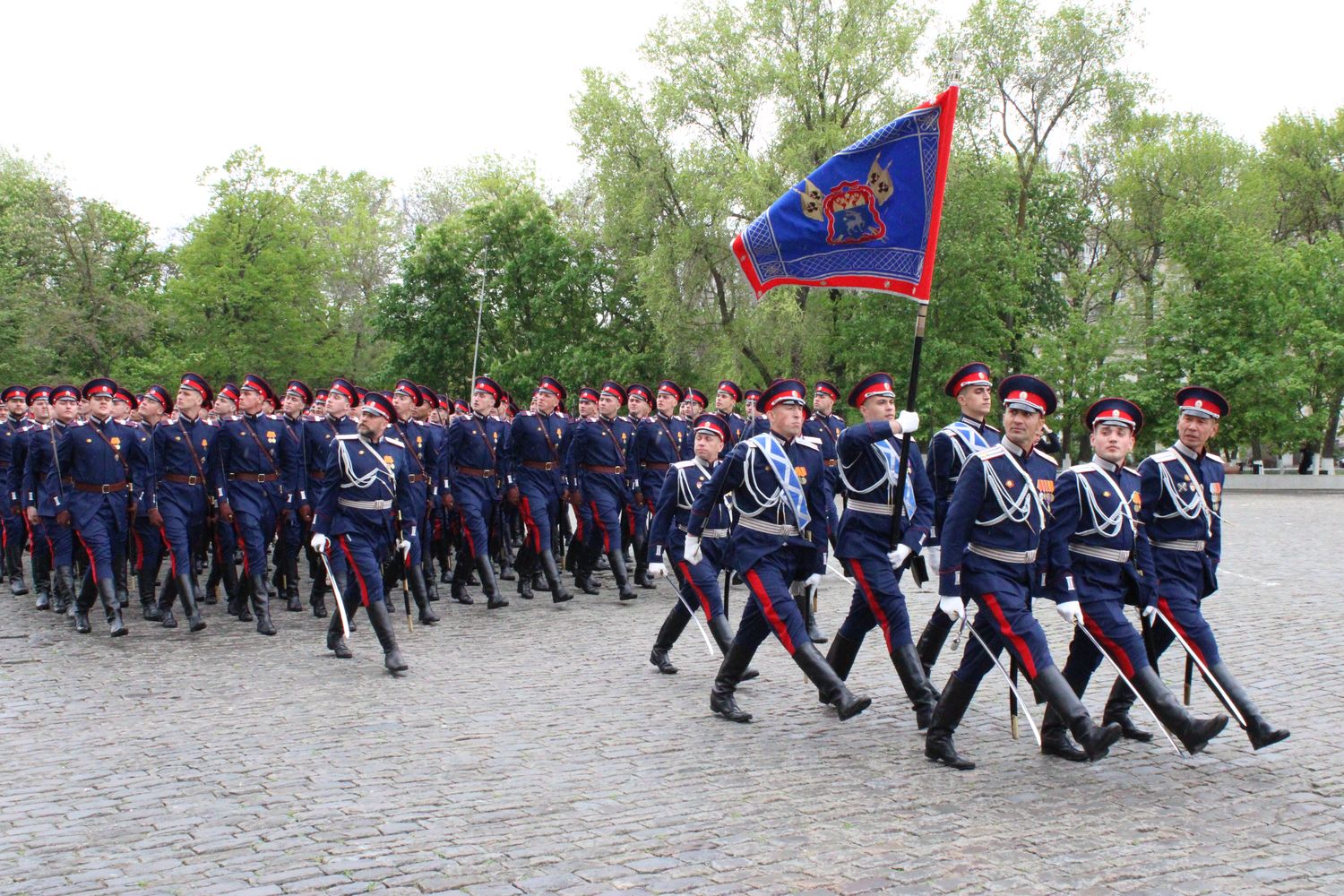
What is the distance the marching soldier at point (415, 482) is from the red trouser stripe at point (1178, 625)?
18.4ft

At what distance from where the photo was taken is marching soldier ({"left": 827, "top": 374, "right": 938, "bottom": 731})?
22.6ft

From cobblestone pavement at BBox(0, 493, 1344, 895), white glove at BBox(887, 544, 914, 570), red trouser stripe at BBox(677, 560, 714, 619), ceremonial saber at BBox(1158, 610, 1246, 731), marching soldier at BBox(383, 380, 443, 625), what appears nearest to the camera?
cobblestone pavement at BBox(0, 493, 1344, 895)

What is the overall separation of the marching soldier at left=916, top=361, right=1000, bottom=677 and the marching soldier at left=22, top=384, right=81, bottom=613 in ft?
25.4

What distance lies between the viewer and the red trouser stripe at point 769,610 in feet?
22.4

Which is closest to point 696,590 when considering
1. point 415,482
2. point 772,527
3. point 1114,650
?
point 772,527

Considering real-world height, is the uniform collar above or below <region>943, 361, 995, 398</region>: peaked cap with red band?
below

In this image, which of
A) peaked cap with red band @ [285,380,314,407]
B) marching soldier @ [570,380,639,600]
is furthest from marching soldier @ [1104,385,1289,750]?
peaked cap with red band @ [285,380,314,407]

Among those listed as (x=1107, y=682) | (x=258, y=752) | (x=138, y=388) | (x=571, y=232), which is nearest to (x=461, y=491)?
(x=258, y=752)

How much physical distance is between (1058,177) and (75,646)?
1481 inches

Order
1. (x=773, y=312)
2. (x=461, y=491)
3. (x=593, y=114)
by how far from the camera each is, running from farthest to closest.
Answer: (x=593, y=114)
(x=773, y=312)
(x=461, y=491)

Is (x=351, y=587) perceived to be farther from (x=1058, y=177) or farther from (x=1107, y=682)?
(x=1058, y=177)

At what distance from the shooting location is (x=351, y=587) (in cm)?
908

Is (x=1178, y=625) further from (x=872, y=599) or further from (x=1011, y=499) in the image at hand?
(x=872, y=599)

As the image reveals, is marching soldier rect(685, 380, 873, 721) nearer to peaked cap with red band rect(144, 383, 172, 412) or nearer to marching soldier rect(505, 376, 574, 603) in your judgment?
marching soldier rect(505, 376, 574, 603)
